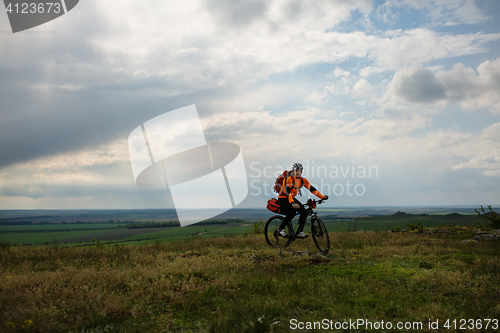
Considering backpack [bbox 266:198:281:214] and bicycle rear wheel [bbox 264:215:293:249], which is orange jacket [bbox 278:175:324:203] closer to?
backpack [bbox 266:198:281:214]

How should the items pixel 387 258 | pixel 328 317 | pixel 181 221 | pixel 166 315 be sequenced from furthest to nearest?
1. pixel 181 221
2. pixel 387 258
3. pixel 166 315
4. pixel 328 317

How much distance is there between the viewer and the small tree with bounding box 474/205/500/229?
19.9 m

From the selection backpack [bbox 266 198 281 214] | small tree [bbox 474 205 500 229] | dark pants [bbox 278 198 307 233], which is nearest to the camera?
dark pants [bbox 278 198 307 233]

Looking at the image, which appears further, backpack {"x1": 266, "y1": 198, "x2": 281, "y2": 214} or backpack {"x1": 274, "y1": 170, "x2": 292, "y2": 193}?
backpack {"x1": 266, "y1": 198, "x2": 281, "y2": 214}

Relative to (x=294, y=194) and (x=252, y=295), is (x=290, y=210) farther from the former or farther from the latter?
(x=252, y=295)

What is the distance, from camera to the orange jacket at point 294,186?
12273mm

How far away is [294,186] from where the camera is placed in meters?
12.3

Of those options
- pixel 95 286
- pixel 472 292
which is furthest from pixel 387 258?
pixel 95 286

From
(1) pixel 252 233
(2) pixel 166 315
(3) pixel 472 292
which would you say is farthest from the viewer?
(1) pixel 252 233

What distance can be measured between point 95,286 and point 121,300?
138 centimetres

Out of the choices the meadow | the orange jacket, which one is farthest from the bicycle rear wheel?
the meadow

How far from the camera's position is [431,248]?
1319 centimetres

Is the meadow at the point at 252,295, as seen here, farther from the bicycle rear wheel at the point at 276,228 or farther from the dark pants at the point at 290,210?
the bicycle rear wheel at the point at 276,228

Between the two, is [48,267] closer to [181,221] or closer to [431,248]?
[181,221]
